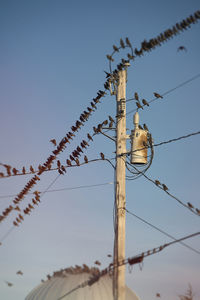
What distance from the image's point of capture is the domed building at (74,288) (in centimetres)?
1675

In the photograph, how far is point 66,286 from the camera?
17.1 m

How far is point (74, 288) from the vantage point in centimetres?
1666

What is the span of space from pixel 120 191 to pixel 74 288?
24.4 feet

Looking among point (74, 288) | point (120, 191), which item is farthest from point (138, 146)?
point (74, 288)

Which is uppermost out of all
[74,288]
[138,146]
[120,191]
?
[138,146]

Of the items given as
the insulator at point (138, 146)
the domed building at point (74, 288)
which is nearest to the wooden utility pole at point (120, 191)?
the insulator at point (138, 146)

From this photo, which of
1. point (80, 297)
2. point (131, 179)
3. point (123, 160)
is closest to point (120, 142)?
point (123, 160)

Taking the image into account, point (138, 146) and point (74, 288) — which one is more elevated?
point (138, 146)

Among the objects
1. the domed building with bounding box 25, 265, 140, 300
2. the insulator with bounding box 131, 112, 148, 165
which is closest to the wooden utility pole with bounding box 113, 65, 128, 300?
the insulator with bounding box 131, 112, 148, 165

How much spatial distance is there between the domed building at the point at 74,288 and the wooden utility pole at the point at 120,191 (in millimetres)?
5739

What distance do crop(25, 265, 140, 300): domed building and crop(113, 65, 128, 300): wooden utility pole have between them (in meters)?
5.74

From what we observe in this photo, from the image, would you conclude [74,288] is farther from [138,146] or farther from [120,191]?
[138,146]

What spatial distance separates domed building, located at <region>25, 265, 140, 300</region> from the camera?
659 inches

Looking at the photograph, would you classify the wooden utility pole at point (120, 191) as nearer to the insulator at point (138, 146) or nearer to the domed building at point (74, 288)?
the insulator at point (138, 146)
